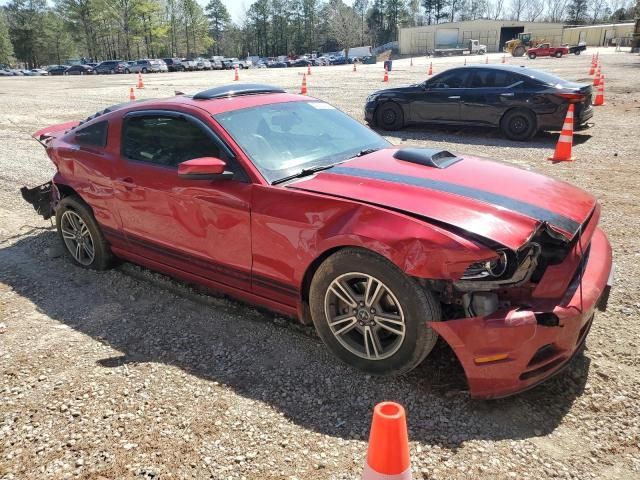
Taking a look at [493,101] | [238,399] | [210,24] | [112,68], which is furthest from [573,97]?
[210,24]

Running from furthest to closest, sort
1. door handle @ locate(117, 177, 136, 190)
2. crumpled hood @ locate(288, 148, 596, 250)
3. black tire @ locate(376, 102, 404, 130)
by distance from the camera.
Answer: black tire @ locate(376, 102, 404, 130) → door handle @ locate(117, 177, 136, 190) → crumpled hood @ locate(288, 148, 596, 250)

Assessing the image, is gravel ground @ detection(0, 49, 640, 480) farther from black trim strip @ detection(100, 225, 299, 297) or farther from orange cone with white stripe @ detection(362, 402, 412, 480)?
orange cone with white stripe @ detection(362, 402, 412, 480)

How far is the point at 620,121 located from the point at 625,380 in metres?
10.7

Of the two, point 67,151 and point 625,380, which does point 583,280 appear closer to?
point 625,380

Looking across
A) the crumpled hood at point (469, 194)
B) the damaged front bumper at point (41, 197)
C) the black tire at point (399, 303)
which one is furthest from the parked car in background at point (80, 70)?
the black tire at point (399, 303)

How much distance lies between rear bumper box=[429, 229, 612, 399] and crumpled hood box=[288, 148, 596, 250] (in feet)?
1.18

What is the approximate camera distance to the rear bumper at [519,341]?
258cm

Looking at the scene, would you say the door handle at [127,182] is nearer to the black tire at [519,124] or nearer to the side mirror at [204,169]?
the side mirror at [204,169]

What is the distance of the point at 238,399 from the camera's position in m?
3.01

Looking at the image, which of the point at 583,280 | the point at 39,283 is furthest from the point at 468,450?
the point at 39,283

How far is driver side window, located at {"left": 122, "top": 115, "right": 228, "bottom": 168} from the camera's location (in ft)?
12.3

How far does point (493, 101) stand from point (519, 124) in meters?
0.69

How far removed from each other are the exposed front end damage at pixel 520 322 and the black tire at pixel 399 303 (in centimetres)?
12

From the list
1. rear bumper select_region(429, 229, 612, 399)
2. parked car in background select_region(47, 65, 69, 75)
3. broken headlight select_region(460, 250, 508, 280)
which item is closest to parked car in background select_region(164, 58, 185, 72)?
parked car in background select_region(47, 65, 69, 75)
